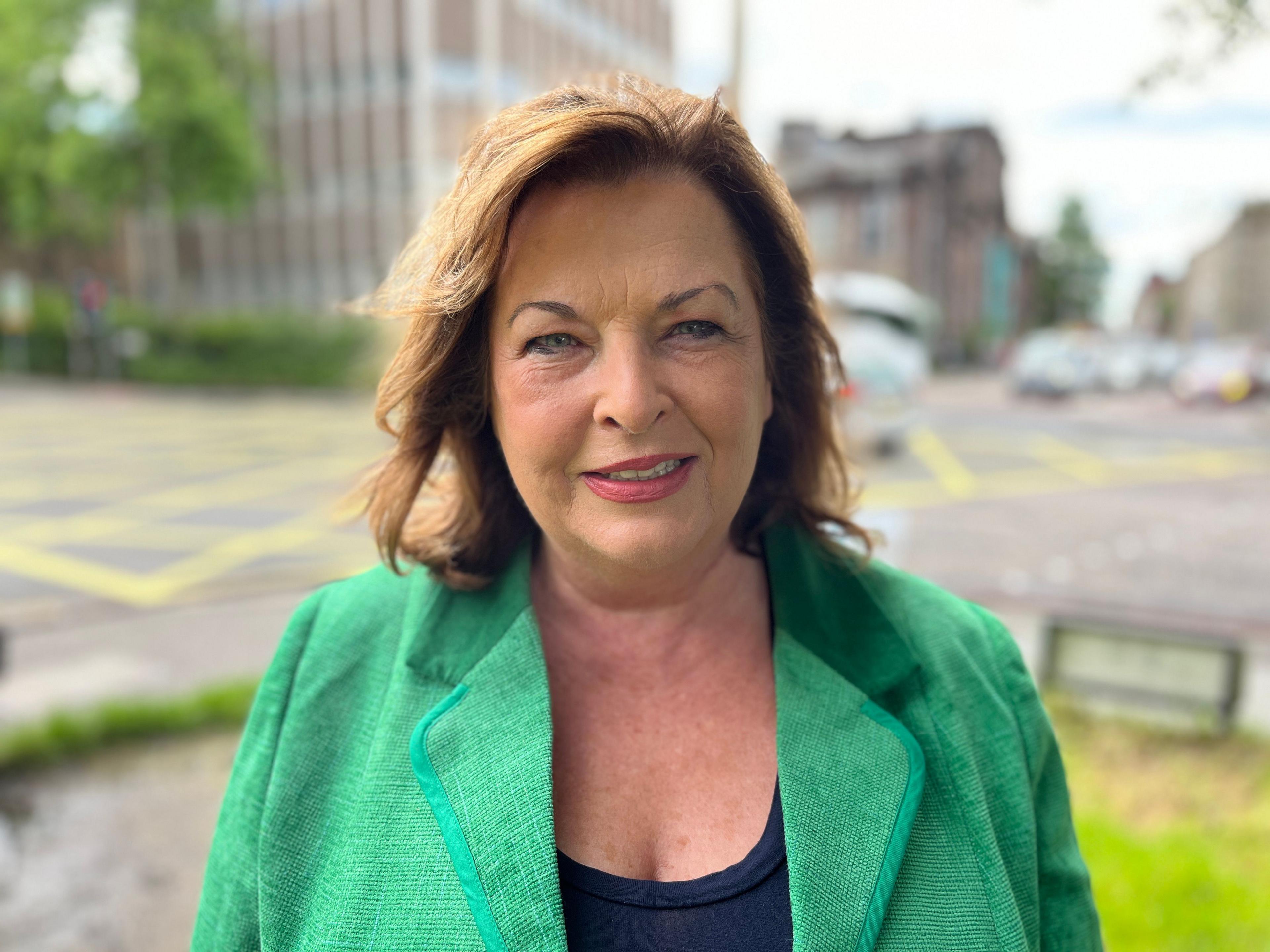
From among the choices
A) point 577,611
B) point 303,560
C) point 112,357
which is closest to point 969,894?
point 577,611

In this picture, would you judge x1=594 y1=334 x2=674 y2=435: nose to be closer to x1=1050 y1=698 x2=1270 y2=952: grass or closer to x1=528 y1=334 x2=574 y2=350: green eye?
x1=528 y1=334 x2=574 y2=350: green eye

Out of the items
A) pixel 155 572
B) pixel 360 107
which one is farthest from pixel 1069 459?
pixel 360 107

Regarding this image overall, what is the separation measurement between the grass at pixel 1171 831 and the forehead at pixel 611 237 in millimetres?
2797

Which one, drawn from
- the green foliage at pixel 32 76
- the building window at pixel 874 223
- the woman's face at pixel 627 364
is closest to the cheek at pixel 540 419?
the woman's face at pixel 627 364

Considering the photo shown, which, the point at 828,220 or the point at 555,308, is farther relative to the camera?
the point at 828,220

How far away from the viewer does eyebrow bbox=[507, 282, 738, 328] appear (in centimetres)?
138

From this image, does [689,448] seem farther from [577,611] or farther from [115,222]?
[115,222]

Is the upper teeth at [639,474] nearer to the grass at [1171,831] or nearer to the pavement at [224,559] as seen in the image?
the pavement at [224,559]

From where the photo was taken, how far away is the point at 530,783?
4.57 feet

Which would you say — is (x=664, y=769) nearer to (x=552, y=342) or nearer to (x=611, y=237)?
(x=552, y=342)

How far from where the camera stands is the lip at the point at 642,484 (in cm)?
138

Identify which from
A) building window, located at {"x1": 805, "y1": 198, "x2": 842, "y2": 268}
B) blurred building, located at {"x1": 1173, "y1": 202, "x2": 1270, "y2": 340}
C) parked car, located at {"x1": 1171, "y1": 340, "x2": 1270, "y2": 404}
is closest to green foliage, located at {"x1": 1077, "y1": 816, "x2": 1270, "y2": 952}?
parked car, located at {"x1": 1171, "y1": 340, "x2": 1270, "y2": 404}

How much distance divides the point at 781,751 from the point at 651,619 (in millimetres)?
312

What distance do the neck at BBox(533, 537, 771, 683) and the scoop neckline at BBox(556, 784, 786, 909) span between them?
12.6 inches
